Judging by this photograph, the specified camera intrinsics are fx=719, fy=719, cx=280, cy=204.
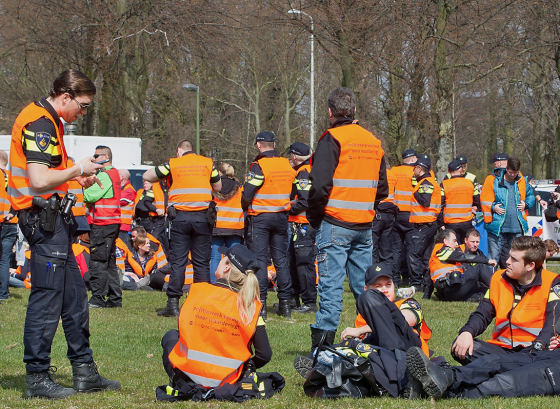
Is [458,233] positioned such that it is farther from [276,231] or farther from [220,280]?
[220,280]

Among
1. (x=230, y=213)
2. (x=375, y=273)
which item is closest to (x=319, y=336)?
(x=375, y=273)

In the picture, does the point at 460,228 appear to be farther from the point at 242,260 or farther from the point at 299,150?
the point at 242,260

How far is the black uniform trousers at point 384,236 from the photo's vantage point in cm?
1262

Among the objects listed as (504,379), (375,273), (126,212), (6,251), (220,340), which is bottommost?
(504,379)

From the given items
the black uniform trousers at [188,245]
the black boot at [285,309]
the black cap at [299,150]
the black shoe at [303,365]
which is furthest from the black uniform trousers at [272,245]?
the black shoe at [303,365]

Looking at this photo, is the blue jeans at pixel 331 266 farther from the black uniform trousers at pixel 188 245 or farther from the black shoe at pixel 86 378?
the black uniform trousers at pixel 188 245

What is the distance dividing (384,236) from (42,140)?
8.68 metres

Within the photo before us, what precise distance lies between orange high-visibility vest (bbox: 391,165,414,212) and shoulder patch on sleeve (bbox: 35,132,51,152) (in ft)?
29.3

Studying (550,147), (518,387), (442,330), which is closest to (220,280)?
(518,387)

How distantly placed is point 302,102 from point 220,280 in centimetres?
3215

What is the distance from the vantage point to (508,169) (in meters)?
12.2

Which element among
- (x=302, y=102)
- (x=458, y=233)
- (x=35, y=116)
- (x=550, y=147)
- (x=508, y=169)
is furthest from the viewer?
(x=302, y=102)

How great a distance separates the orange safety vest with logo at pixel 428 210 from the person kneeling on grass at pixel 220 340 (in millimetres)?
8178

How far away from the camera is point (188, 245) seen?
9391mm
